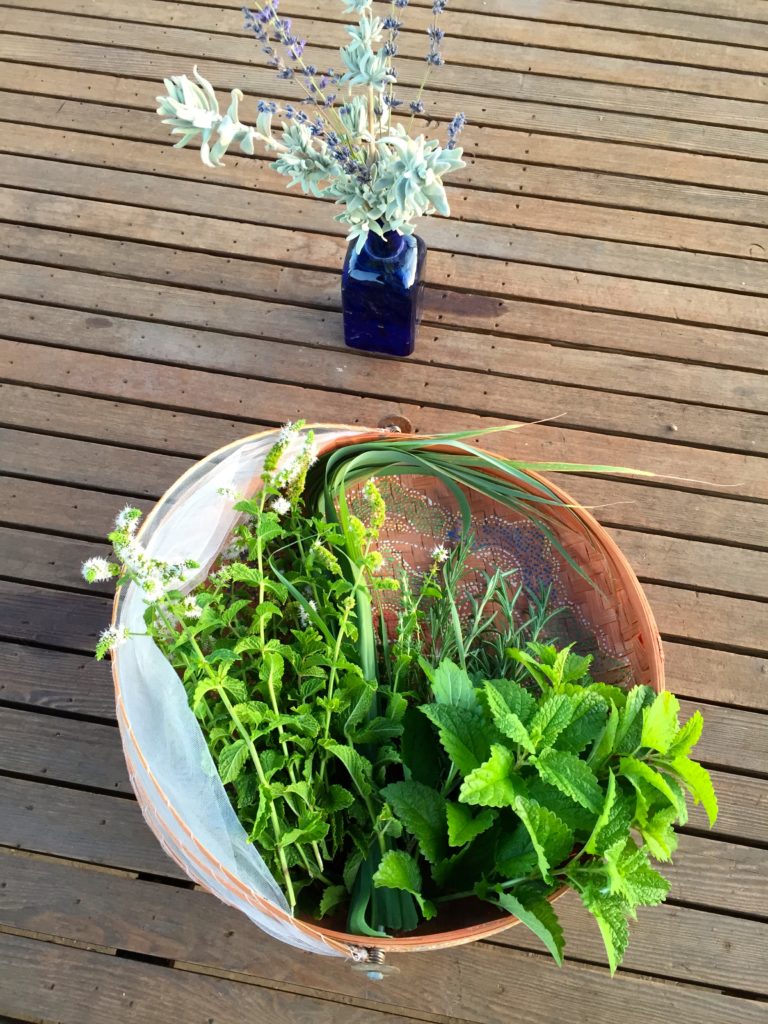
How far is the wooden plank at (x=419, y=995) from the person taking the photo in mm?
1055

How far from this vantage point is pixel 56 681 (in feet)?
4.09

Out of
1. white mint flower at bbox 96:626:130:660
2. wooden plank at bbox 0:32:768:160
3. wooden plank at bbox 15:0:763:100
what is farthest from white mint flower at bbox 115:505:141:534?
A: wooden plank at bbox 15:0:763:100

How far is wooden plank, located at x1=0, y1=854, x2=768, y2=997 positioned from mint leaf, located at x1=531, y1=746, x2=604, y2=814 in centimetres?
42

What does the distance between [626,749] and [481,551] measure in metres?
0.40

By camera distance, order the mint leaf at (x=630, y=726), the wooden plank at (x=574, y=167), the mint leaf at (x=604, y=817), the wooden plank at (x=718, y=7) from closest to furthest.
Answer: the mint leaf at (x=604, y=817)
the mint leaf at (x=630, y=726)
the wooden plank at (x=574, y=167)
the wooden plank at (x=718, y=7)

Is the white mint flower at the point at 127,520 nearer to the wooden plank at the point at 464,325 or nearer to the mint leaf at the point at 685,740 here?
the mint leaf at the point at 685,740

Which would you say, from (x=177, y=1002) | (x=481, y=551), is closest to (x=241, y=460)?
(x=481, y=551)

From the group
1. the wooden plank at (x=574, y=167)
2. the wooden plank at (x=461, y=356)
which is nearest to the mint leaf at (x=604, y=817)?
the wooden plank at (x=461, y=356)

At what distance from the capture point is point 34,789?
1187mm

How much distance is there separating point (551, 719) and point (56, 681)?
83cm

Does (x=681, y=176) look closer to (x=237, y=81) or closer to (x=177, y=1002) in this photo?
(x=237, y=81)

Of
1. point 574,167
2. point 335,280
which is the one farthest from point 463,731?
point 574,167

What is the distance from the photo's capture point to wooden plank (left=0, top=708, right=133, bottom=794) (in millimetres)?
1189

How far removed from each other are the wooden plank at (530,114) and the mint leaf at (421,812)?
144cm
